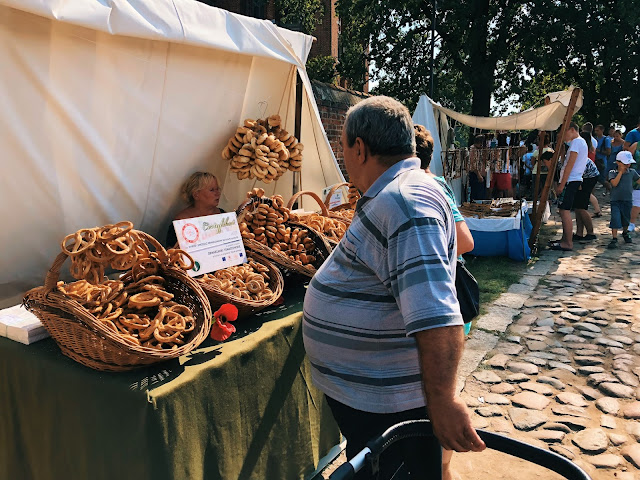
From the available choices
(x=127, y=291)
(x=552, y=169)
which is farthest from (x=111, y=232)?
(x=552, y=169)

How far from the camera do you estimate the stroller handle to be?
43.1 inches

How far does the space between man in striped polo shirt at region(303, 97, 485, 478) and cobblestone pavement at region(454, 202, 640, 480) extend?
1401mm

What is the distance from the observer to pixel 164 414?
162cm

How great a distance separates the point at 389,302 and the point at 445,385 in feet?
0.95

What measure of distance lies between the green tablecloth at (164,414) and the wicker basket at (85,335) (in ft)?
0.18

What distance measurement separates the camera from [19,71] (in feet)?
7.69

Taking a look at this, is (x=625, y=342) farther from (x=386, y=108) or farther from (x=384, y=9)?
(x=384, y=9)

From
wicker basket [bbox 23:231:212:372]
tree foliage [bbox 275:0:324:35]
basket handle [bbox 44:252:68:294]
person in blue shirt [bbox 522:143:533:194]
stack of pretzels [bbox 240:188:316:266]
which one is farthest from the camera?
person in blue shirt [bbox 522:143:533:194]

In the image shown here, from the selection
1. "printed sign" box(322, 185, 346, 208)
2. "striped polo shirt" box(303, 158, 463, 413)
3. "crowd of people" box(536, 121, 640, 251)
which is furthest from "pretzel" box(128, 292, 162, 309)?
"crowd of people" box(536, 121, 640, 251)

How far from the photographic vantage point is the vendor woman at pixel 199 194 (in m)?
3.31

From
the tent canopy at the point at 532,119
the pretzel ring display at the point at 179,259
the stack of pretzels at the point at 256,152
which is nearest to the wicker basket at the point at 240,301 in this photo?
the pretzel ring display at the point at 179,259

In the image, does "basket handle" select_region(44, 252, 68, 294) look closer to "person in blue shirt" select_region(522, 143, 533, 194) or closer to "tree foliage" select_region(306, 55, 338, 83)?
"tree foliage" select_region(306, 55, 338, 83)

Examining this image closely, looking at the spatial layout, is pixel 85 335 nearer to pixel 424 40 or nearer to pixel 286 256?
pixel 286 256

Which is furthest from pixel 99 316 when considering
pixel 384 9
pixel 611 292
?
pixel 384 9
